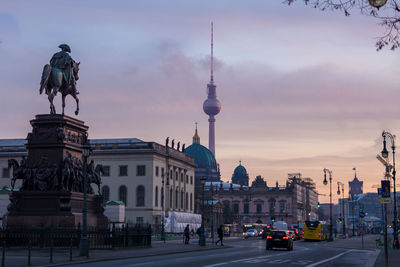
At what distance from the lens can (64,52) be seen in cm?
4438

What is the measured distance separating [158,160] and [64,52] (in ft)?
247

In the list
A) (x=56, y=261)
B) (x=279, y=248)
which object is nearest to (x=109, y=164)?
(x=279, y=248)

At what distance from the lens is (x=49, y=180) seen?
131 feet

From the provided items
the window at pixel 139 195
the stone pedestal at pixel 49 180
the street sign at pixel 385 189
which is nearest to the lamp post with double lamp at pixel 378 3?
the street sign at pixel 385 189

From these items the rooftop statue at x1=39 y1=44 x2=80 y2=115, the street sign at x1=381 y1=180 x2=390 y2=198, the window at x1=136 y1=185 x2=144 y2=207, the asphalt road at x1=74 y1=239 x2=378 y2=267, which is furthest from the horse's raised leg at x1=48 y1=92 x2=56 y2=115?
the window at x1=136 y1=185 x2=144 y2=207

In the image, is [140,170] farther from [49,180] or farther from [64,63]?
[49,180]

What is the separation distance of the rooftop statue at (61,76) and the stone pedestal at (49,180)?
6.70 ft

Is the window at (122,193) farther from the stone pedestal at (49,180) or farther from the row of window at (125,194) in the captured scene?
the stone pedestal at (49,180)

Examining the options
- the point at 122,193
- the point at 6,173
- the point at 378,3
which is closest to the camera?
the point at 378,3

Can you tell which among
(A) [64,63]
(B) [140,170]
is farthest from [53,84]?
(B) [140,170]

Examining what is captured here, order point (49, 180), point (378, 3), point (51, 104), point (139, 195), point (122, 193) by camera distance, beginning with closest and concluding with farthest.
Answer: point (378, 3) → point (49, 180) → point (51, 104) → point (139, 195) → point (122, 193)

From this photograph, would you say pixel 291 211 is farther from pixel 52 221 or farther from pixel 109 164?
pixel 52 221

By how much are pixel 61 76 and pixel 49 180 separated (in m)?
7.95

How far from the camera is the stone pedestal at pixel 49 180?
39500 millimetres
